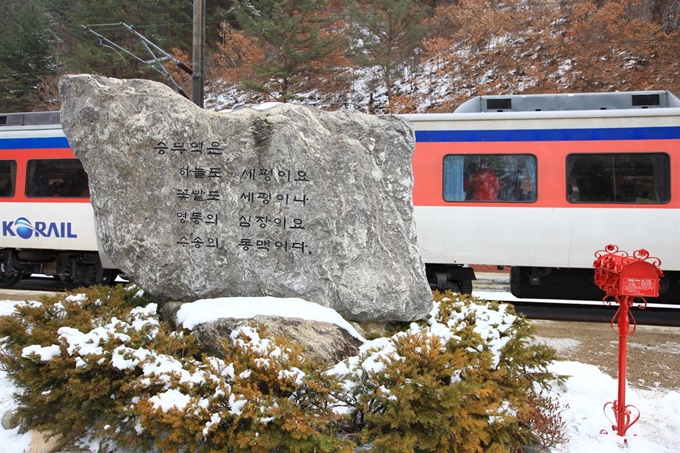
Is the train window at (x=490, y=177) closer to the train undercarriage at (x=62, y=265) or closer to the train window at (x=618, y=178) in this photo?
the train window at (x=618, y=178)

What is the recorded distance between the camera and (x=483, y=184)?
7.58 meters

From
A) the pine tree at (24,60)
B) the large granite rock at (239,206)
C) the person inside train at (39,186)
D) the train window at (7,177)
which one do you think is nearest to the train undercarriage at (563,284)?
the large granite rock at (239,206)

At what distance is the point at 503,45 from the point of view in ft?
62.4

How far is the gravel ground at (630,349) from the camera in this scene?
475 centimetres

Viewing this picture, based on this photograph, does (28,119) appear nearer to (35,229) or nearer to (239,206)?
(35,229)

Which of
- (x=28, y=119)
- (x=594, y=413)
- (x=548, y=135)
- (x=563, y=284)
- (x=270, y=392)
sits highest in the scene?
(x=28, y=119)

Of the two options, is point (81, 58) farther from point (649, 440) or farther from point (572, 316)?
point (649, 440)

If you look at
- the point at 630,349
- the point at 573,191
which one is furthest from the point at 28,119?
the point at 630,349

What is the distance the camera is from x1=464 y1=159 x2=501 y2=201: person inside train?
7543 mm

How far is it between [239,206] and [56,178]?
6729mm

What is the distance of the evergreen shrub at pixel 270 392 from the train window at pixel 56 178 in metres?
6.00

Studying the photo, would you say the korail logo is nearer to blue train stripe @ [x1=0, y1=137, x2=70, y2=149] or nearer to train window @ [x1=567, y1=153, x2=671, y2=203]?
blue train stripe @ [x1=0, y1=137, x2=70, y2=149]

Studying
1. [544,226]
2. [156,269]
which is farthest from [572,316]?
[156,269]

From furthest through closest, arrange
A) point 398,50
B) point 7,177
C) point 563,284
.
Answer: point 398,50, point 7,177, point 563,284
